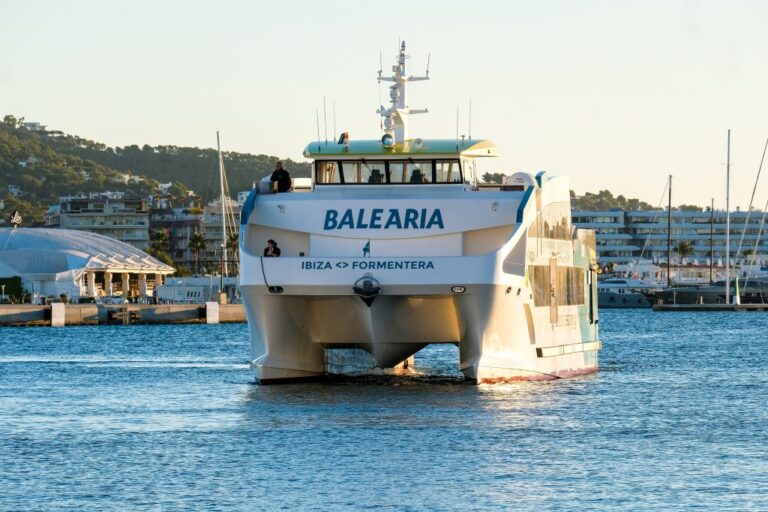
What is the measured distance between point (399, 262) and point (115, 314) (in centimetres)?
7396

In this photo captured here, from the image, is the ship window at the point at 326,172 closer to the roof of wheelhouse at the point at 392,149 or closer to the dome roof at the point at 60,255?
the roof of wheelhouse at the point at 392,149

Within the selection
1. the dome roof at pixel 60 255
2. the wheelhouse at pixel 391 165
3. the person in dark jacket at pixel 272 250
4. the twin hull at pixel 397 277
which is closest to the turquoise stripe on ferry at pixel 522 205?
the twin hull at pixel 397 277

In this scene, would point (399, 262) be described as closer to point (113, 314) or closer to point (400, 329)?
point (400, 329)

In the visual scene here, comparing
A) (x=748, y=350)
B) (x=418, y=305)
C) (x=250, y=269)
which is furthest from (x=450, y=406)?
(x=748, y=350)

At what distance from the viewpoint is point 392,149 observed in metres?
37.4

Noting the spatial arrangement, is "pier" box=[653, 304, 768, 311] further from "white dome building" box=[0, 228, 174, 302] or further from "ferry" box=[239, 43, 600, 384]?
"ferry" box=[239, 43, 600, 384]

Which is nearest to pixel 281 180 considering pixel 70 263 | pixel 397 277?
pixel 397 277

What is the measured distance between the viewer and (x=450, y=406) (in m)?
33.5

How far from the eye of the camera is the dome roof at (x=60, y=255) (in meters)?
147

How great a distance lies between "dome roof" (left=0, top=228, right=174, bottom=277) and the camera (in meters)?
147

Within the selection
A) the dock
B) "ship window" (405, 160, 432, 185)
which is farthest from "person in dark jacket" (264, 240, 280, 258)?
the dock

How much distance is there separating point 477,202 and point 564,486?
12077mm

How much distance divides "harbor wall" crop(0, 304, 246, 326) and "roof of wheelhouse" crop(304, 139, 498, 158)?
213 ft

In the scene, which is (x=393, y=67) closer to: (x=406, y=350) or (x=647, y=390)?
(x=406, y=350)
